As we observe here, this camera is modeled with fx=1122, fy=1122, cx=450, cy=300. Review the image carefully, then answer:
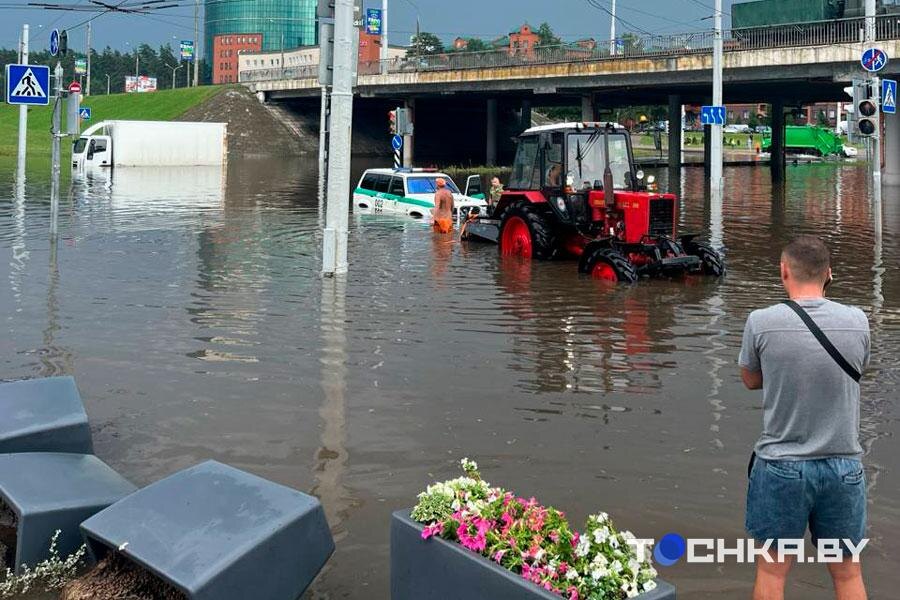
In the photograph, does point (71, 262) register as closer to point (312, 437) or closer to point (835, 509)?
point (312, 437)

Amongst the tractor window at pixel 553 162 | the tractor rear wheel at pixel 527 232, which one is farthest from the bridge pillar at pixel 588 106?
the tractor window at pixel 553 162

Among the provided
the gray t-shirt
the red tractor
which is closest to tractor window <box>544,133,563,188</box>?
the red tractor

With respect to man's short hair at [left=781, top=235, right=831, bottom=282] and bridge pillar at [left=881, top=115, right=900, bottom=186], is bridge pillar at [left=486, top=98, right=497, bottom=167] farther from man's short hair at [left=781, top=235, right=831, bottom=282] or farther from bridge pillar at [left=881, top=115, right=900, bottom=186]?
man's short hair at [left=781, top=235, right=831, bottom=282]

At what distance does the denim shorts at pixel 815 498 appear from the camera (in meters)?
4.54

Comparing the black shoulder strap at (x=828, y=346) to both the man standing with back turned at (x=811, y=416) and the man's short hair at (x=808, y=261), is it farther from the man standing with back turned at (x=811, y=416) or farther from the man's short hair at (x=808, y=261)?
the man's short hair at (x=808, y=261)

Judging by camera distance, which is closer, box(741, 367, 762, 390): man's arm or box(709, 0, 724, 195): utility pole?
box(741, 367, 762, 390): man's arm

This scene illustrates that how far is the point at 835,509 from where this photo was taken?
4566mm

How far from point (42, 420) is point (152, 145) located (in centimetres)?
5760

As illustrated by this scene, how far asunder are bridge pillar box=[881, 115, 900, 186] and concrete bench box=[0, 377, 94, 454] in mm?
42142

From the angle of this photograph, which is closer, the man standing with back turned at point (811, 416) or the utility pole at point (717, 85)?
the man standing with back turned at point (811, 416)

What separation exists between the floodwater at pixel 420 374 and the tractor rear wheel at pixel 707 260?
25 cm

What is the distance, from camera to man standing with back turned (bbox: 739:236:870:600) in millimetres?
4543

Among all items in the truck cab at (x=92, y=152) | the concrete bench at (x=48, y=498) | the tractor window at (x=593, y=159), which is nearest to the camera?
the concrete bench at (x=48, y=498)

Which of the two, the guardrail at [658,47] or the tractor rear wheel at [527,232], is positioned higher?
the guardrail at [658,47]
